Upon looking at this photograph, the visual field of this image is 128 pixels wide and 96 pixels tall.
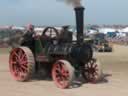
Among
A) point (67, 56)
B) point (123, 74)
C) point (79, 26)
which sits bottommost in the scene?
point (123, 74)

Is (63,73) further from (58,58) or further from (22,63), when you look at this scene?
(22,63)

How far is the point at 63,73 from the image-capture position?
11.1 m

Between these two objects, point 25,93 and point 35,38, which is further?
point 35,38

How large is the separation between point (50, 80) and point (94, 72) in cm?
130

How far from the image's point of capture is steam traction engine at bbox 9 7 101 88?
1130cm

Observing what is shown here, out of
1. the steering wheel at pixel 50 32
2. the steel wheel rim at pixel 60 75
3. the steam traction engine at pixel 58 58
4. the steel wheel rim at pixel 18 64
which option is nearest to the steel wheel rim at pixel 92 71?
the steam traction engine at pixel 58 58

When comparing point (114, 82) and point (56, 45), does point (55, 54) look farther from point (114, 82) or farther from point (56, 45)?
point (114, 82)

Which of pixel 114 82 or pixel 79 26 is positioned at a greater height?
pixel 79 26

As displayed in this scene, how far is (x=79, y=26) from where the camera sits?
11.6 meters

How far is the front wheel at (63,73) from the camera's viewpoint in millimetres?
10820

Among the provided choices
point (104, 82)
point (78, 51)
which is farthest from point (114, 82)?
point (78, 51)

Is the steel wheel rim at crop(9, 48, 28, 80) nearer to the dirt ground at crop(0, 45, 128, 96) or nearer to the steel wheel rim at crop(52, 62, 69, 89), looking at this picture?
the dirt ground at crop(0, 45, 128, 96)

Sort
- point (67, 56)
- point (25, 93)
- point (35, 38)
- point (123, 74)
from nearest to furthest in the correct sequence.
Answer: point (25, 93), point (67, 56), point (35, 38), point (123, 74)

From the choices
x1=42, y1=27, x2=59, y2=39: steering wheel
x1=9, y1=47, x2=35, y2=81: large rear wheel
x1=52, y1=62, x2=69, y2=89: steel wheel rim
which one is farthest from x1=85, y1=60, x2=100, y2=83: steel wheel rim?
x1=9, y1=47, x2=35, y2=81: large rear wheel
